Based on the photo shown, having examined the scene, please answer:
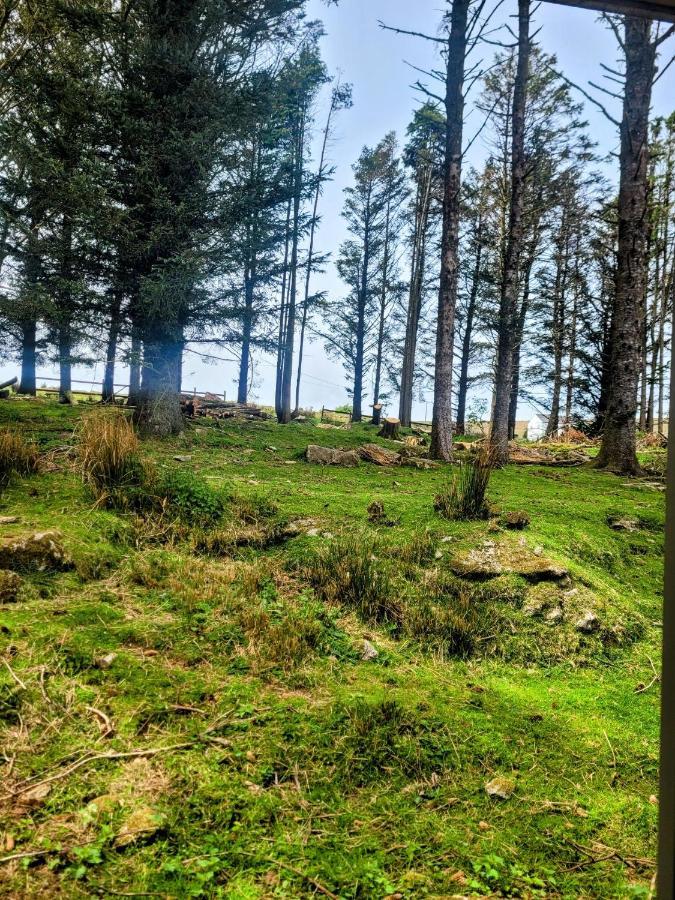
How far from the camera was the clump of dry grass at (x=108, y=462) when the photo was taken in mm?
4367

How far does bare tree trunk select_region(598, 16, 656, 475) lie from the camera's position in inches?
307

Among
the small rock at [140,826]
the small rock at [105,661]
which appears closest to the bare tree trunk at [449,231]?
the small rock at [105,661]

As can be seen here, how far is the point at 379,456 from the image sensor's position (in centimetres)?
838

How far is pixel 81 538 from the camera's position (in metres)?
3.62

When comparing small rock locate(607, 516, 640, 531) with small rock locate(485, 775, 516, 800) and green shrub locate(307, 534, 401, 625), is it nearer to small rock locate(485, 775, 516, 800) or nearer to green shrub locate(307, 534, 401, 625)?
green shrub locate(307, 534, 401, 625)

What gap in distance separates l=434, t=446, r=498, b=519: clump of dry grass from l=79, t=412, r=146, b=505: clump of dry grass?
2940 millimetres

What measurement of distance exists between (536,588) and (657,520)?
258 centimetres

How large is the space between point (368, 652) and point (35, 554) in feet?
7.56

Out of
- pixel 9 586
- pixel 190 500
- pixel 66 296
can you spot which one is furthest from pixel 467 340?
pixel 9 586

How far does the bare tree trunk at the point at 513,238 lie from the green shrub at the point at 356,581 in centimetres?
597

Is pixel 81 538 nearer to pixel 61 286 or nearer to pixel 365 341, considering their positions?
pixel 61 286

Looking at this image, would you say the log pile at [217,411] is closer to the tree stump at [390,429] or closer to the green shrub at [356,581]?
the tree stump at [390,429]

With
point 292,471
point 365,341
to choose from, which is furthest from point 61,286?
point 365,341

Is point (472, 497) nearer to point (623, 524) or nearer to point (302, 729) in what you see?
point (623, 524)
